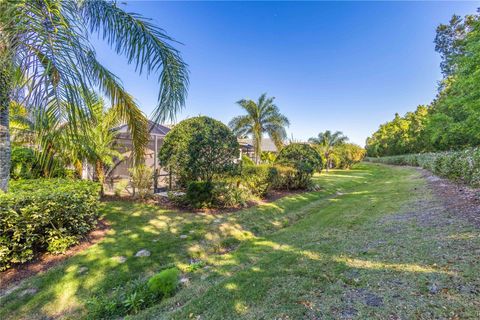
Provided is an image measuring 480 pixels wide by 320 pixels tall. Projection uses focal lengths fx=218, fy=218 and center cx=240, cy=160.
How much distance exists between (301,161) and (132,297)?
11.3 m

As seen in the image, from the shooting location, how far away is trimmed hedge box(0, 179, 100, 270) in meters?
3.87

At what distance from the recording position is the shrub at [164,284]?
11.3ft

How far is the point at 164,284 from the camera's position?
11.5 feet

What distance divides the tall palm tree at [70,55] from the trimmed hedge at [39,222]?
2.13 feet

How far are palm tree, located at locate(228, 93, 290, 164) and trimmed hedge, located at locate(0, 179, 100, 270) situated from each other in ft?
53.5

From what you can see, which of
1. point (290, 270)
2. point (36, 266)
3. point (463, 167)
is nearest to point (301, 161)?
point (463, 167)

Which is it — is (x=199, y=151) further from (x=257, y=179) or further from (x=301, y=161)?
(x=301, y=161)

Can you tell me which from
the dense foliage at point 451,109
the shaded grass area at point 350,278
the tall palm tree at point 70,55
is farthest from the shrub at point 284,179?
the dense foliage at point 451,109

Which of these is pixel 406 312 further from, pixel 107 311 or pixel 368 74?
pixel 368 74

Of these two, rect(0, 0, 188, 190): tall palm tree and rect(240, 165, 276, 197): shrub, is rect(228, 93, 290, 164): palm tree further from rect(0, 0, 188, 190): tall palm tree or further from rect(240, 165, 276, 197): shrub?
rect(0, 0, 188, 190): tall palm tree

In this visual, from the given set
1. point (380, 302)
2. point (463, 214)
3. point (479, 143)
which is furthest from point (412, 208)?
point (479, 143)

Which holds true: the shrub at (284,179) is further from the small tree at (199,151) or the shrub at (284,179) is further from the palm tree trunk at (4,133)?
the palm tree trunk at (4,133)

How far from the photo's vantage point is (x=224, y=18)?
11.5 m

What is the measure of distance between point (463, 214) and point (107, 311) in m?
7.45
